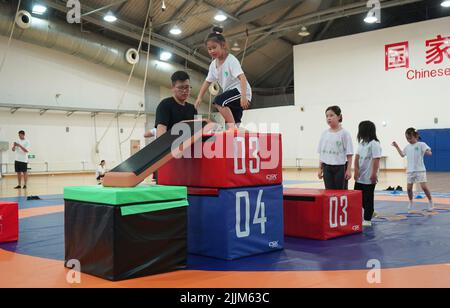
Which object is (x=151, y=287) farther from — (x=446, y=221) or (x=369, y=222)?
(x=446, y=221)

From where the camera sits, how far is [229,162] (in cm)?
288

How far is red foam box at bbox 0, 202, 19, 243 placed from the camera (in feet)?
11.6

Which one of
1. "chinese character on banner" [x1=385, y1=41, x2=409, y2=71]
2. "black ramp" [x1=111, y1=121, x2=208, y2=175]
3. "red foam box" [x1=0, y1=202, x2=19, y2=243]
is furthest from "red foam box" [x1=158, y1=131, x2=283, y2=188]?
"chinese character on banner" [x1=385, y1=41, x2=409, y2=71]

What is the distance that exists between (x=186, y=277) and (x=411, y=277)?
3.97 feet

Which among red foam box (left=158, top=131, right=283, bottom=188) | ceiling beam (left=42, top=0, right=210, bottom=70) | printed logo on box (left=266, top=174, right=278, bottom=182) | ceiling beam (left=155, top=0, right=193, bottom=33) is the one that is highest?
ceiling beam (left=155, top=0, right=193, bottom=33)

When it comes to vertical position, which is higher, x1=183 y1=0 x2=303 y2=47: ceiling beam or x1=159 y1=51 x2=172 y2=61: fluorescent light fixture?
x1=183 y1=0 x2=303 y2=47: ceiling beam

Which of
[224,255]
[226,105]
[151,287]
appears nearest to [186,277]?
[151,287]

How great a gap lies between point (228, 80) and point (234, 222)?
1.31 meters

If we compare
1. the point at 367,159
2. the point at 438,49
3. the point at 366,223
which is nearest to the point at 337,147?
the point at 367,159

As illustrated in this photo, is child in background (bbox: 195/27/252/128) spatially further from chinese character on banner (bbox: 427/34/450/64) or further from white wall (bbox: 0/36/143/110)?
chinese character on banner (bbox: 427/34/450/64)

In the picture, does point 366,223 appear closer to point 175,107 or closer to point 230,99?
point 230,99

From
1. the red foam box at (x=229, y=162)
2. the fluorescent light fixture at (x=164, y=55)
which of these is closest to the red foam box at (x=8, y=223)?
the red foam box at (x=229, y=162)

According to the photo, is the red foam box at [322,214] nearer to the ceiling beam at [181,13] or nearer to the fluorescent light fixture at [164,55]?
the ceiling beam at [181,13]

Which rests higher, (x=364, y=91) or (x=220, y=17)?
(x=220, y=17)
